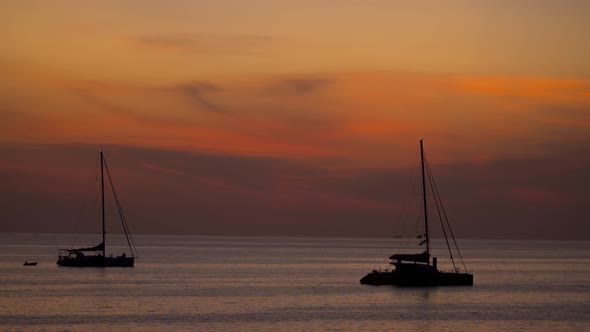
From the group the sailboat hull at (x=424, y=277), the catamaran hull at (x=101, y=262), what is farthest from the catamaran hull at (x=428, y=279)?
the catamaran hull at (x=101, y=262)

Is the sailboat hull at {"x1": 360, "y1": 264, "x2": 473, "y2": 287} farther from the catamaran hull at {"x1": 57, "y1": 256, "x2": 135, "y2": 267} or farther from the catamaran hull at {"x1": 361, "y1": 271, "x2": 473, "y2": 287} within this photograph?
the catamaran hull at {"x1": 57, "y1": 256, "x2": 135, "y2": 267}

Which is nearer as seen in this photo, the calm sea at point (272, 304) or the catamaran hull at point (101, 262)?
the calm sea at point (272, 304)

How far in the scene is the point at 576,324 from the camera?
7312 centimetres

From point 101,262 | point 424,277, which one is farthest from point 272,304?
point 101,262

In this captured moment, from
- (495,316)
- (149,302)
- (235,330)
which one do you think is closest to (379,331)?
(235,330)

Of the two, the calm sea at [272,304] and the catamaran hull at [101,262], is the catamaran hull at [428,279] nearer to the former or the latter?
the calm sea at [272,304]

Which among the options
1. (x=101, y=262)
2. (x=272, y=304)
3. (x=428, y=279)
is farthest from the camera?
(x=101, y=262)

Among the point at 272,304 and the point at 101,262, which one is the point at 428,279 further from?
the point at 101,262

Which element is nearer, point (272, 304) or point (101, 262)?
point (272, 304)

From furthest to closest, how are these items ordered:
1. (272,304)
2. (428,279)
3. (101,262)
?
(101,262), (428,279), (272,304)

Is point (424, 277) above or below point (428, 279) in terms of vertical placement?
above

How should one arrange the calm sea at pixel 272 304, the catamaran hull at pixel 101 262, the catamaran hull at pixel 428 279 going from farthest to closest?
the catamaran hull at pixel 101 262 < the catamaran hull at pixel 428 279 < the calm sea at pixel 272 304

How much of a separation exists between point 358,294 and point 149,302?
24.2 m

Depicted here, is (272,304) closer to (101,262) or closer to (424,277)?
(424,277)
